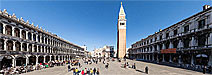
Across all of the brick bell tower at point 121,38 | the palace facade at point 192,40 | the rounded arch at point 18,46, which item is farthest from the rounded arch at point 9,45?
the brick bell tower at point 121,38

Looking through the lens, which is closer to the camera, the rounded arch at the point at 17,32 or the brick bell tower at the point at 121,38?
→ the rounded arch at the point at 17,32

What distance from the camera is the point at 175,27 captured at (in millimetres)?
29281

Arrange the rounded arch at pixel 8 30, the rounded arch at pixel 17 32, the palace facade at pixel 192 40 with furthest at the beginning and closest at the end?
the rounded arch at pixel 17 32
the palace facade at pixel 192 40
the rounded arch at pixel 8 30

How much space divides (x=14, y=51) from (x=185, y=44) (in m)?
37.2

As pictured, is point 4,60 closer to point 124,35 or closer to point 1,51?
point 1,51

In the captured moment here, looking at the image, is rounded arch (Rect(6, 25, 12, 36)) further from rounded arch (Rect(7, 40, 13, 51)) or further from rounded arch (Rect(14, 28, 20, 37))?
rounded arch (Rect(7, 40, 13, 51))

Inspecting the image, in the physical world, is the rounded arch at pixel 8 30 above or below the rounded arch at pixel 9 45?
above

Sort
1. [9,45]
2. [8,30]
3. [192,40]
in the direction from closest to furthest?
[8,30]
[9,45]
[192,40]

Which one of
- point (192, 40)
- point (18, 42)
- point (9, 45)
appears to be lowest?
point (9, 45)

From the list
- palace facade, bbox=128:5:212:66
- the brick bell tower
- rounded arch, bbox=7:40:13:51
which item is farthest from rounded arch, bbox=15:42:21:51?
the brick bell tower

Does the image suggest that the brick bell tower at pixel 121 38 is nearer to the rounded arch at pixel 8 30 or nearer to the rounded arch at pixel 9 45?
the rounded arch at pixel 9 45

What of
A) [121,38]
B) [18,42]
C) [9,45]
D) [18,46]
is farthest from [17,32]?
[121,38]

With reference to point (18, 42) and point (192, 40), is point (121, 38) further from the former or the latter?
point (18, 42)

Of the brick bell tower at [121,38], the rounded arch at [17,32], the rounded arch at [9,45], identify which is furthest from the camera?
the brick bell tower at [121,38]
